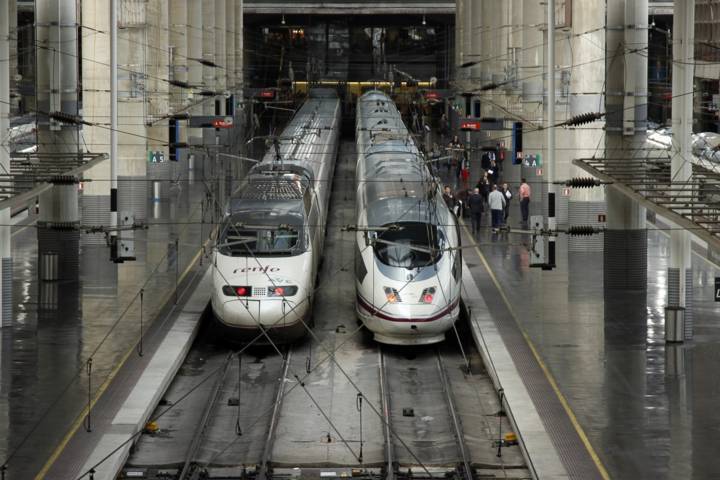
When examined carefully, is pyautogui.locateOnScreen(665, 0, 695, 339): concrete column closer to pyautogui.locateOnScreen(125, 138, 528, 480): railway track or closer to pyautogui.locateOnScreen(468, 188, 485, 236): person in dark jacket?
pyautogui.locateOnScreen(125, 138, 528, 480): railway track

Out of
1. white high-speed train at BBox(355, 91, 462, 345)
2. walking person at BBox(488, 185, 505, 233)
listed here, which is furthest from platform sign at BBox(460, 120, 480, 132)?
white high-speed train at BBox(355, 91, 462, 345)

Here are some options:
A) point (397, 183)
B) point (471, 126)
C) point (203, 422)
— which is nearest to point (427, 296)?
point (397, 183)

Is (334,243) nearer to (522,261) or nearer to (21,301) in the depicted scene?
(522,261)

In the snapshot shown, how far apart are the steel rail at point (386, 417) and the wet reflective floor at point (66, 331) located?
4.76 meters

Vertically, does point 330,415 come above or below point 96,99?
below

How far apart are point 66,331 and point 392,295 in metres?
6.73

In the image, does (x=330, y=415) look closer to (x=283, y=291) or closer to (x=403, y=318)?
(x=403, y=318)

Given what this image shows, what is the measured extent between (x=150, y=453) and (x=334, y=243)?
883 inches

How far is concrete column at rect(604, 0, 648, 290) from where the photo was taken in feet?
118

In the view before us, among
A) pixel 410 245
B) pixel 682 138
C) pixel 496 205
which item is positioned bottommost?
pixel 410 245

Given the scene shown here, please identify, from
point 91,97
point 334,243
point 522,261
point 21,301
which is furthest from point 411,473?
point 91,97

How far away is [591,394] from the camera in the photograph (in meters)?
26.1

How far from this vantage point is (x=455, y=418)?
25516 mm

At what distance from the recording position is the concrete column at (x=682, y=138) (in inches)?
1189
